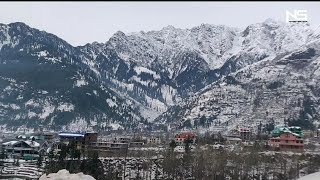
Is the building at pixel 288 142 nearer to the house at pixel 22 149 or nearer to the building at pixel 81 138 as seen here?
the building at pixel 81 138

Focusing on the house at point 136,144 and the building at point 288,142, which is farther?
the house at point 136,144

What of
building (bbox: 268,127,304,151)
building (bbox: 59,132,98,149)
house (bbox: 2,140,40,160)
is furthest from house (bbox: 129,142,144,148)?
building (bbox: 268,127,304,151)

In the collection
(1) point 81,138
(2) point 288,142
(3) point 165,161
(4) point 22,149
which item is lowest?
(3) point 165,161

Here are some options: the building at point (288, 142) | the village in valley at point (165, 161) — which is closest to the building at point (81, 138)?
the village in valley at point (165, 161)

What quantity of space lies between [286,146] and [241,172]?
34.8m

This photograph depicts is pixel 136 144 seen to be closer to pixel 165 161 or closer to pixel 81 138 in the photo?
pixel 81 138

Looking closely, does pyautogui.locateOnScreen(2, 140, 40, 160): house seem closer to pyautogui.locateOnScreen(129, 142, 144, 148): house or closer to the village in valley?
the village in valley

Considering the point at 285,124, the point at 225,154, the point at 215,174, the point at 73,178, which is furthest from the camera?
the point at 285,124

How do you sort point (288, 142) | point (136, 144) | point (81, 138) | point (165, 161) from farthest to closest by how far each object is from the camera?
point (136, 144) < point (81, 138) < point (288, 142) < point (165, 161)

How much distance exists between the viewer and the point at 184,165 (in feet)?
322

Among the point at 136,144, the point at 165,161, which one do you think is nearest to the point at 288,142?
the point at 136,144

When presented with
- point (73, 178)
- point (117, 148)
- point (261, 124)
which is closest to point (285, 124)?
point (261, 124)

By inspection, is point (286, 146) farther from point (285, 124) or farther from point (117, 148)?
point (285, 124)

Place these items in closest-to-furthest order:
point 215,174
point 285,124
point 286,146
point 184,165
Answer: point 215,174 → point 184,165 → point 286,146 → point 285,124
